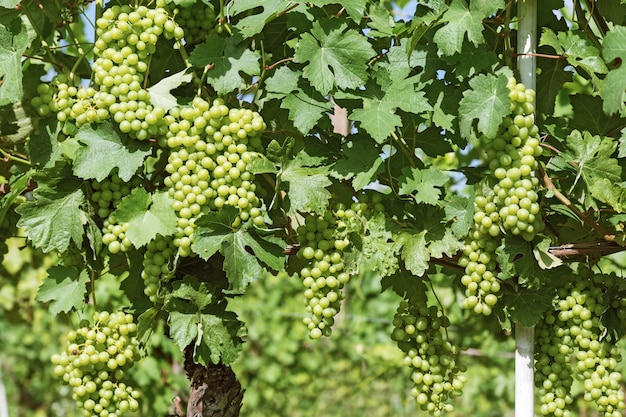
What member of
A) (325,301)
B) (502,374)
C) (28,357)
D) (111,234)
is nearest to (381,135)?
(325,301)

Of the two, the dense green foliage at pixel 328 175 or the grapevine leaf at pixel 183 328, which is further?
the grapevine leaf at pixel 183 328

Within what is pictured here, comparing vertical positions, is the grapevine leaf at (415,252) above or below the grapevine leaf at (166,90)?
below

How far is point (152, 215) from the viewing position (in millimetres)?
2082

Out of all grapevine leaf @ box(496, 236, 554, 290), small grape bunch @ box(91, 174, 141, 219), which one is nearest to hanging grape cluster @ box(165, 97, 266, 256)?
small grape bunch @ box(91, 174, 141, 219)

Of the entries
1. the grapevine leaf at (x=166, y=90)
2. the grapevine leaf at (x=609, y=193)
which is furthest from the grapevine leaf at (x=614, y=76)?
the grapevine leaf at (x=166, y=90)

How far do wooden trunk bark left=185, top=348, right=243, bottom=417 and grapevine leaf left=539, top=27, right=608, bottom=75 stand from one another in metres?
1.33

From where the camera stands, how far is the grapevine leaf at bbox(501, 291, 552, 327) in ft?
6.59

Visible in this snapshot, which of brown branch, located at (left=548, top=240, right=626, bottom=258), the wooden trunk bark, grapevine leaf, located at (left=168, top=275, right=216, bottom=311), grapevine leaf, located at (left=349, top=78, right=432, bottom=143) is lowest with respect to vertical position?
the wooden trunk bark

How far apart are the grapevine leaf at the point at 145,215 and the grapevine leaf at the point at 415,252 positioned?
1.94ft

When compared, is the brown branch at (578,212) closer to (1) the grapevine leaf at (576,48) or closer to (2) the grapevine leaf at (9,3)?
(1) the grapevine leaf at (576,48)

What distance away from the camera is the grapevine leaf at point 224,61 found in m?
2.03

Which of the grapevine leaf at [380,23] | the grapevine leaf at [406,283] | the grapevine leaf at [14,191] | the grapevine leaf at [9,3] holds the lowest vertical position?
the grapevine leaf at [406,283]

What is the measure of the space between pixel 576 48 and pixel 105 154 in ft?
4.03

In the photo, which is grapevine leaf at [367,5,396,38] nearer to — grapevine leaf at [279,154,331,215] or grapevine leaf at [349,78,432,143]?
grapevine leaf at [349,78,432,143]
